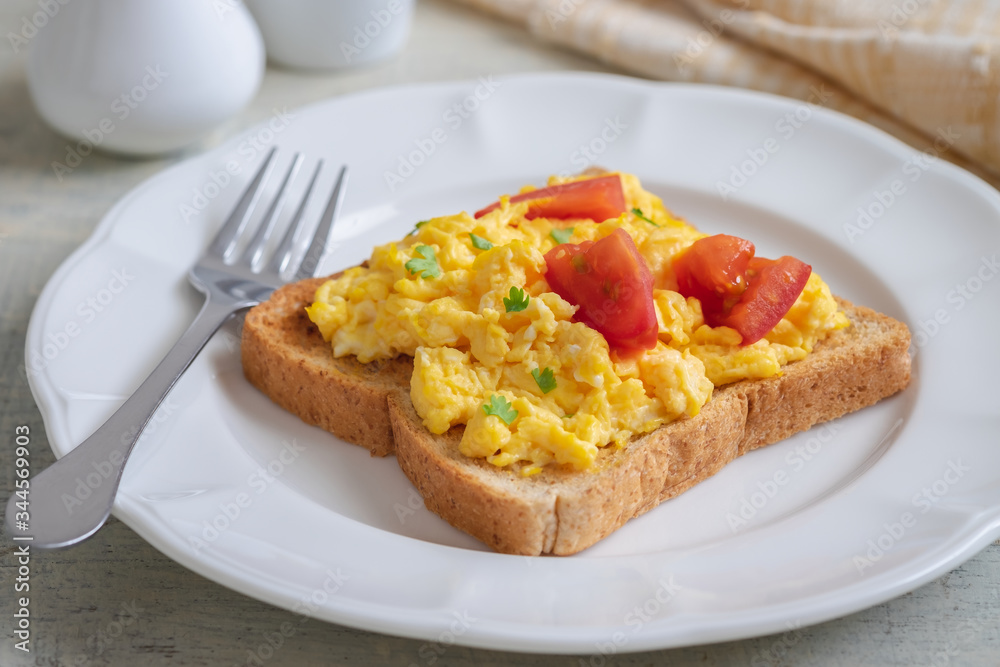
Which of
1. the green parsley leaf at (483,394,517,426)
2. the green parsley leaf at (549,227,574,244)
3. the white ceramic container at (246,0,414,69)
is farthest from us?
the white ceramic container at (246,0,414,69)

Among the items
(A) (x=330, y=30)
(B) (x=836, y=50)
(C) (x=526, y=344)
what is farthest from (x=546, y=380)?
(A) (x=330, y=30)

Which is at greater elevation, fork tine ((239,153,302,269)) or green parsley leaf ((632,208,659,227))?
green parsley leaf ((632,208,659,227))

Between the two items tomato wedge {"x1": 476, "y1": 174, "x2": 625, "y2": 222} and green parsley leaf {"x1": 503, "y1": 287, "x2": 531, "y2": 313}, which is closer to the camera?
green parsley leaf {"x1": 503, "y1": 287, "x2": 531, "y2": 313}

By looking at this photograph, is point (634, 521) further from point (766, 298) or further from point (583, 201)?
point (583, 201)

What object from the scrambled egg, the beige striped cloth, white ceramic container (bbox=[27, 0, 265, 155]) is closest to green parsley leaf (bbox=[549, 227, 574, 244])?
the scrambled egg

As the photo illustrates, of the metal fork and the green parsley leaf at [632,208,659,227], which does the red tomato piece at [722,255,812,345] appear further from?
the metal fork

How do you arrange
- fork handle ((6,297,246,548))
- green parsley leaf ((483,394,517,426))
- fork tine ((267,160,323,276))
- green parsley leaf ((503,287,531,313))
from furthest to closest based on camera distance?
fork tine ((267,160,323,276)), green parsley leaf ((503,287,531,313)), green parsley leaf ((483,394,517,426)), fork handle ((6,297,246,548))
